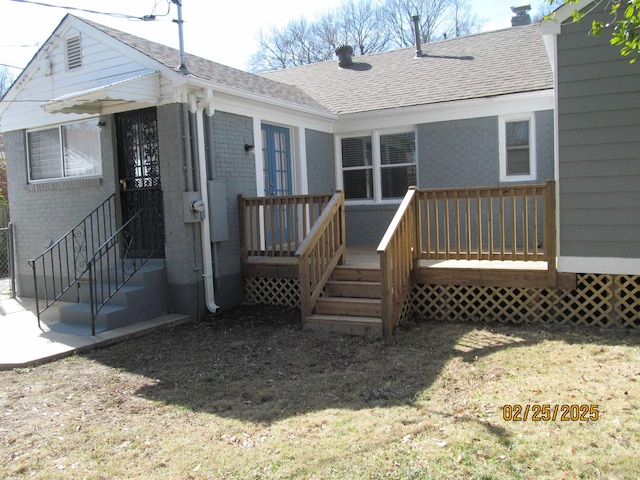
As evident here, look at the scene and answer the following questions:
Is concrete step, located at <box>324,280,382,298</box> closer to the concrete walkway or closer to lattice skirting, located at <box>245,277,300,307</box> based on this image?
lattice skirting, located at <box>245,277,300,307</box>

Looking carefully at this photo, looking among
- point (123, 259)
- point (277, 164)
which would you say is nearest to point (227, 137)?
point (277, 164)

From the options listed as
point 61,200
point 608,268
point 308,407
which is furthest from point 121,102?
point 608,268

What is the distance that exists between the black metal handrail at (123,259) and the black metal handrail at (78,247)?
287 millimetres

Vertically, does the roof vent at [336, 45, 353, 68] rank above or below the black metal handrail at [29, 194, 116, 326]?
above

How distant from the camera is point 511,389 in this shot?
4477 millimetres

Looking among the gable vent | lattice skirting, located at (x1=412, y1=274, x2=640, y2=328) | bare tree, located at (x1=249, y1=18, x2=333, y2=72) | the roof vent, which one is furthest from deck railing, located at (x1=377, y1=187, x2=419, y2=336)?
bare tree, located at (x1=249, y1=18, x2=333, y2=72)

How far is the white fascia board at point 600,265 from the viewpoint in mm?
6101

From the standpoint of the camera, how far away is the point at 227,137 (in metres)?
8.09

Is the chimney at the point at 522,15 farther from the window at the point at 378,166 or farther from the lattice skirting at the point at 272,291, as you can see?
the lattice skirting at the point at 272,291

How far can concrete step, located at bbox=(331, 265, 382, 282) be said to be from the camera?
713 cm

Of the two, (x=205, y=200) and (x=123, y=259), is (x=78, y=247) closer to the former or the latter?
(x=123, y=259)

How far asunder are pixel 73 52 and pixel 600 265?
832cm

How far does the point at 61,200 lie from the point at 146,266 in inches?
100

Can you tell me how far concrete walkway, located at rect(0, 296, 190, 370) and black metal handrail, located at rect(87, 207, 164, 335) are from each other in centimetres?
60
